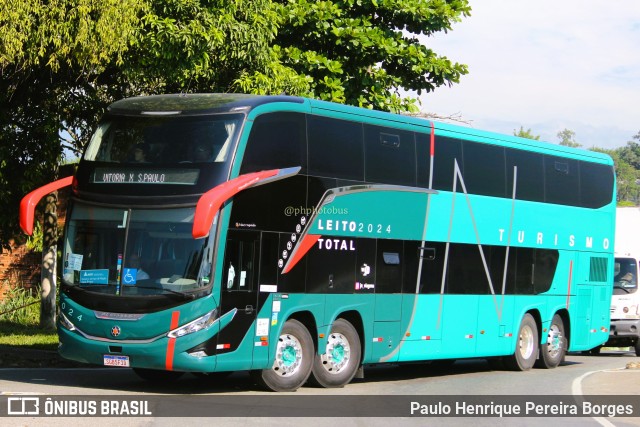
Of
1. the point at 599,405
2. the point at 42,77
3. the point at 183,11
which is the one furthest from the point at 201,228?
the point at 42,77

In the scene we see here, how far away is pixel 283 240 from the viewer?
16141 mm

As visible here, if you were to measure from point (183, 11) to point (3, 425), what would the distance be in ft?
35.0

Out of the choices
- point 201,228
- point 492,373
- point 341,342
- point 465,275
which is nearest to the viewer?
point 201,228

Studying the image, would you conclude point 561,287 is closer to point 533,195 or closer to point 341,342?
point 533,195

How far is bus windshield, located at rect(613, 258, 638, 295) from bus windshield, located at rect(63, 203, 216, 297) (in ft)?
57.6

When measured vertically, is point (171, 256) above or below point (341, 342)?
above

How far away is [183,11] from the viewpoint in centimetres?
2025

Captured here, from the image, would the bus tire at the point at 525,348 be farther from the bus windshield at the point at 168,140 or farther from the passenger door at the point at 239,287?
the bus windshield at the point at 168,140

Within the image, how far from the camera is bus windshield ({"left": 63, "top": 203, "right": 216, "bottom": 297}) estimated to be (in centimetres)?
1488

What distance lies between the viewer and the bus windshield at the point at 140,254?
14883 mm

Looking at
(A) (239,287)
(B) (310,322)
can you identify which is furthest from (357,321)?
(A) (239,287)

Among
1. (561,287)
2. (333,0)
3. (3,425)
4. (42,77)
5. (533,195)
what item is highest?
(333,0)

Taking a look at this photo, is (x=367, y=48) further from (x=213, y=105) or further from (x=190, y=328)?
(x=190, y=328)

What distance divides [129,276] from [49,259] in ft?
31.9
